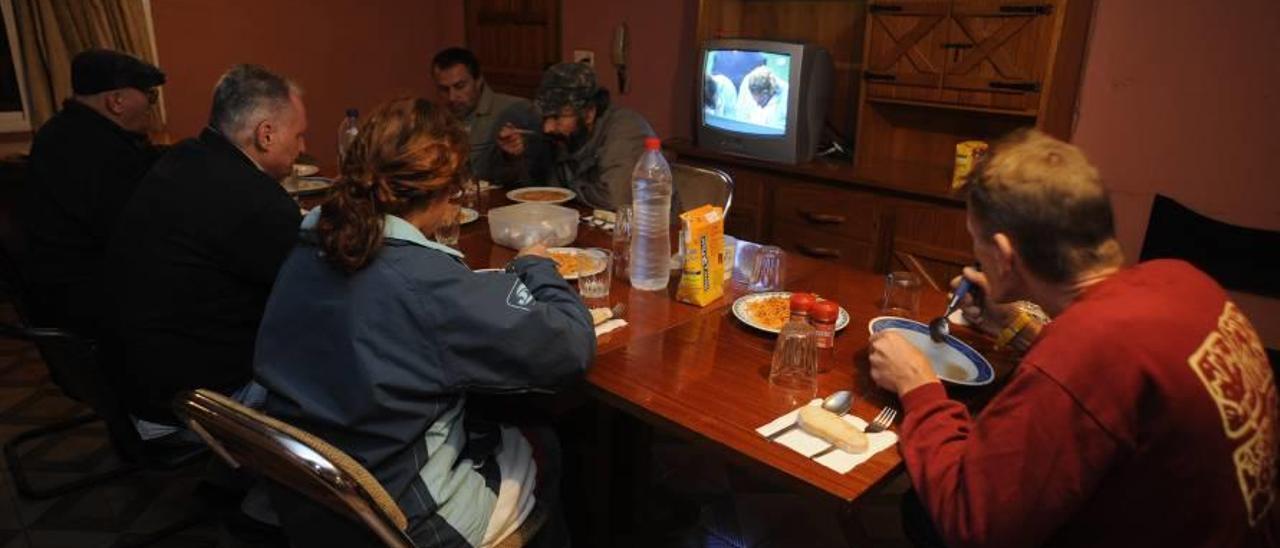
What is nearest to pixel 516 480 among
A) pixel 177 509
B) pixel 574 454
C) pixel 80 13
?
pixel 574 454

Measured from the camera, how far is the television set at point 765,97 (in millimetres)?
3318

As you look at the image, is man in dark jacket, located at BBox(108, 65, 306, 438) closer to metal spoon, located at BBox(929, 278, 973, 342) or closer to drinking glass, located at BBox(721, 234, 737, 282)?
drinking glass, located at BBox(721, 234, 737, 282)

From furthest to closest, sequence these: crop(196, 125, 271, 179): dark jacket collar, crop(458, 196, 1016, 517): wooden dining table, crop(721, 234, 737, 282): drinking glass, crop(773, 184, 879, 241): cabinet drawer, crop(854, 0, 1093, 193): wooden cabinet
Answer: crop(773, 184, 879, 241): cabinet drawer < crop(854, 0, 1093, 193): wooden cabinet < crop(721, 234, 737, 282): drinking glass < crop(196, 125, 271, 179): dark jacket collar < crop(458, 196, 1016, 517): wooden dining table

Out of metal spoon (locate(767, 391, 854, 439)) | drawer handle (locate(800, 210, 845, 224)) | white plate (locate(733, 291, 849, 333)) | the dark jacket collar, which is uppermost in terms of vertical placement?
the dark jacket collar

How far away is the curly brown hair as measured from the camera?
1173 mm

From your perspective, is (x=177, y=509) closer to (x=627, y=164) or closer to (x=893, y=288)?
(x=627, y=164)

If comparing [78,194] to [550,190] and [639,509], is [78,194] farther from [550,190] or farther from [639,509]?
[639,509]

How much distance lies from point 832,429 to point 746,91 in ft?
8.23

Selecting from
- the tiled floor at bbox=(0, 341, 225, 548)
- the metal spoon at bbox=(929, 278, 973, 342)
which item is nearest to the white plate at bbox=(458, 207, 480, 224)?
the tiled floor at bbox=(0, 341, 225, 548)

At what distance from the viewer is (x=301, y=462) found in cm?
106

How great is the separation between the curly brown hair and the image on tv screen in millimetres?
2311

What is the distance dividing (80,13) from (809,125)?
3192mm

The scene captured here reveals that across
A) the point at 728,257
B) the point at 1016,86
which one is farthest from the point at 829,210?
the point at 728,257

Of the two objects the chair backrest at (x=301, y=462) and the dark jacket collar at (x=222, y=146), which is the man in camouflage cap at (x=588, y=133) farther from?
the chair backrest at (x=301, y=462)
